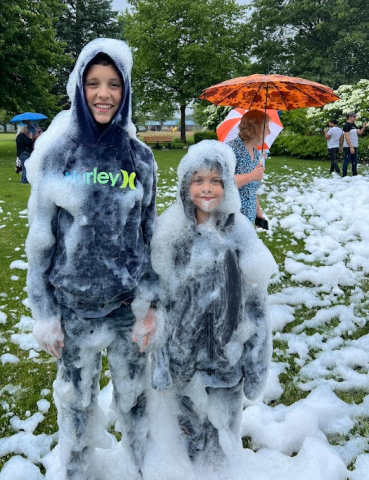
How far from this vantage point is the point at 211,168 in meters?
1.78

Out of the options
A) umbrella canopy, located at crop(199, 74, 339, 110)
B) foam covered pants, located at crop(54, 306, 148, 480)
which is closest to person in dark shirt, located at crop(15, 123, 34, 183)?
umbrella canopy, located at crop(199, 74, 339, 110)

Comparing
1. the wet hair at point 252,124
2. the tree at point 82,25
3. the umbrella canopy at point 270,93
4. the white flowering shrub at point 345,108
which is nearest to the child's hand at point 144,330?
the wet hair at point 252,124

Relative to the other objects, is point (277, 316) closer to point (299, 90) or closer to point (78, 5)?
point (299, 90)

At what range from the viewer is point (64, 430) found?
1.96 metres

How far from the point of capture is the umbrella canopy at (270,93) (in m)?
3.86

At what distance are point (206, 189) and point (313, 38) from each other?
3414 cm

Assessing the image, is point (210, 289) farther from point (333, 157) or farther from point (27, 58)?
point (27, 58)

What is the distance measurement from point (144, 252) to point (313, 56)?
32.1m

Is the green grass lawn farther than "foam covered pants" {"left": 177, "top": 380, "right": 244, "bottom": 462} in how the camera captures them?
Yes

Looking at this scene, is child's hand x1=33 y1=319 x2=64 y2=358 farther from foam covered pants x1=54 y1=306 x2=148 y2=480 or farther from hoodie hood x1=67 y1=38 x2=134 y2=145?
hoodie hood x1=67 y1=38 x2=134 y2=145

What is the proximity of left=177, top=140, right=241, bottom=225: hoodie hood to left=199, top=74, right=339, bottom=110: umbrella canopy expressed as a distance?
7.15 feet

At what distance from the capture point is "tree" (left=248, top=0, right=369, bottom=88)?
2816cm

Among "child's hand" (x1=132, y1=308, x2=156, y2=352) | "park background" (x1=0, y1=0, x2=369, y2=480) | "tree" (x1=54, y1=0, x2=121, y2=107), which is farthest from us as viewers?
"tree" (x1=54, y1=0, x2=121, y2=107)

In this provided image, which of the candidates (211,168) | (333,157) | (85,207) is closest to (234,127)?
(211,168)
